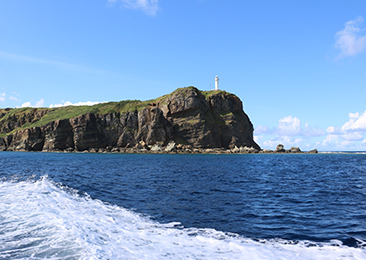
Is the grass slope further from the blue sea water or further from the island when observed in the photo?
the blue sea water

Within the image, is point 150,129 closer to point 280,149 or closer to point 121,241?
point 280,149

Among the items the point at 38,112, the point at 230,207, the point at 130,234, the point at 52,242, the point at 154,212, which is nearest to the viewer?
the point at 52,242

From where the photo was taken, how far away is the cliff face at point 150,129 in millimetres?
143375

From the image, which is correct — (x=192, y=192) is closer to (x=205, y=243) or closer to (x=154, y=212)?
(x=154, y=212)

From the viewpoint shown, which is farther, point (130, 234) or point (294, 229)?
point (294, 229)

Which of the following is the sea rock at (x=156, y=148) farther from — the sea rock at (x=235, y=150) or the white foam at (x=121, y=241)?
the white foam at (x=121, y=241)

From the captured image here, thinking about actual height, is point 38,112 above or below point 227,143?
above

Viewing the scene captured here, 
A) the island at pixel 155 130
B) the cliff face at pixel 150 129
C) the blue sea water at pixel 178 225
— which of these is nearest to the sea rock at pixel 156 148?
the island at pixel 155 130

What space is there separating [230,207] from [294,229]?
15.8 feet

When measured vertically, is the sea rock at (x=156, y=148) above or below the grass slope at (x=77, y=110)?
below

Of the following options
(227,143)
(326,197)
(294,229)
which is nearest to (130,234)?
(294,229)

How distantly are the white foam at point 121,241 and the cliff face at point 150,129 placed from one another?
125741 millimetres

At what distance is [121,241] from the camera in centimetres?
980

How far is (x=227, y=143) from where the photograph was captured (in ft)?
493
